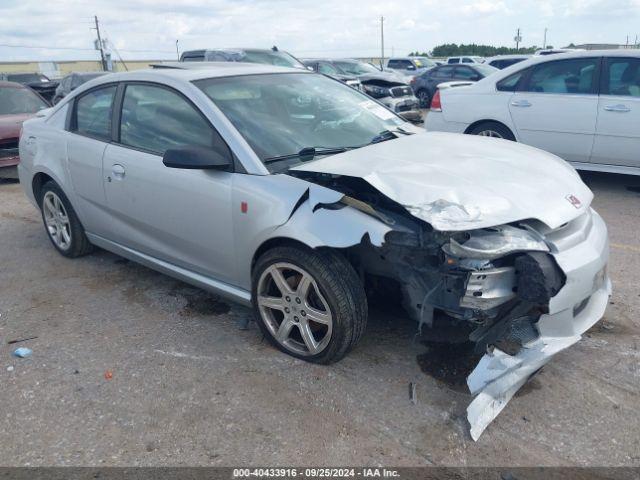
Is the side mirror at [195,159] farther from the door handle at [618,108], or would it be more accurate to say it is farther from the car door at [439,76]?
the car door at [439,76]

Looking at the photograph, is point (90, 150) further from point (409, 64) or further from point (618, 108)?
point (409, 64)

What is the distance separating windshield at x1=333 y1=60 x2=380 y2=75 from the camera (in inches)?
665

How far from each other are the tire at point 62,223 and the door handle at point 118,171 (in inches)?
37.7

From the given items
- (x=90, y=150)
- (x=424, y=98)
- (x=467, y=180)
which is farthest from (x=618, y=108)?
(x=424, y=98)

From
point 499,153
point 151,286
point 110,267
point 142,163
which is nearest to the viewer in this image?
point 499,153

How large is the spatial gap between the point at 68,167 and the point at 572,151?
18.4ft

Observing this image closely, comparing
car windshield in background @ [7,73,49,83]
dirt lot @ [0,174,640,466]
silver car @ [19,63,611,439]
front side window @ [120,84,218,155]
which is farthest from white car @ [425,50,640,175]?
car windshield in background @ [7,73,49,83]

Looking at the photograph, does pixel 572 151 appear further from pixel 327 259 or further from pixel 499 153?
pixel 327 259

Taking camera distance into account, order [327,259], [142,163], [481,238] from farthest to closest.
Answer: [142,163], [327,259], [481,238]

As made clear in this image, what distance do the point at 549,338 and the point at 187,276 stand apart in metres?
2.31

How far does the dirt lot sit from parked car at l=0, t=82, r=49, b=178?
511 cm

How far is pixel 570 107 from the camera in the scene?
6.86m

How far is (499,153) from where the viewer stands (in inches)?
144

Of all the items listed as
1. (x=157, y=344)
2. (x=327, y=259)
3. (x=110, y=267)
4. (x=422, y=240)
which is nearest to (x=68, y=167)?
(x=110, y=267)
